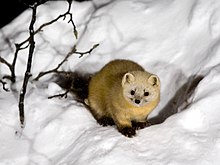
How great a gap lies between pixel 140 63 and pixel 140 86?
634mm

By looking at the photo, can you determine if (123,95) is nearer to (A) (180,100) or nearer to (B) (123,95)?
(B) (123,95)

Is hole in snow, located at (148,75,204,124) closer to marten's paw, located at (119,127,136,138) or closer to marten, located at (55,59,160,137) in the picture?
marten, located at (55,59,160,137)

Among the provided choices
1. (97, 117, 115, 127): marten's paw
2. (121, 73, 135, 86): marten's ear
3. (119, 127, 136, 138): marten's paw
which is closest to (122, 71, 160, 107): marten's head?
(121, 73, 135, 86): marten's ear

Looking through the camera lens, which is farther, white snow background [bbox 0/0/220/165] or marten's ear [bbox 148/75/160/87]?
marten's ear [bbox 148/75/160/87]

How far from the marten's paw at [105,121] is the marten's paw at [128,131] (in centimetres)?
26

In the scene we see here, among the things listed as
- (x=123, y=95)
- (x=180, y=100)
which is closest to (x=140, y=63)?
(x=180, y=100)

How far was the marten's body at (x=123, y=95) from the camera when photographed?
3.14m

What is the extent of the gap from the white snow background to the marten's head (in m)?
0.18

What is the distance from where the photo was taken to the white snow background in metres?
2.95

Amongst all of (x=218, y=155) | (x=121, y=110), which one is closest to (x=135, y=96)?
(x=121, y=110)

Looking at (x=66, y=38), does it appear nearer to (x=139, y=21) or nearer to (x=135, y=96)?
(x=139, y=21)

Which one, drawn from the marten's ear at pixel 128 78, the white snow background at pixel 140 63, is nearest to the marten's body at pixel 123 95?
the marten's ear at pixel 128 78

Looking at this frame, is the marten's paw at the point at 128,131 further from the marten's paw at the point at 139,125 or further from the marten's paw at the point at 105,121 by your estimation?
the marten's paw at the point at 105,121

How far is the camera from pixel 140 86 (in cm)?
314
